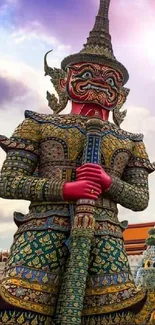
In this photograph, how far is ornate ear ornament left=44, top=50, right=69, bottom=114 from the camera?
15.5 feet

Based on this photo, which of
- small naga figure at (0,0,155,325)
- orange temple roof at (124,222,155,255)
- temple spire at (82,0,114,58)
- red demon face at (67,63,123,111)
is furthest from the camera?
orange temple roof at (124,222,155,255)

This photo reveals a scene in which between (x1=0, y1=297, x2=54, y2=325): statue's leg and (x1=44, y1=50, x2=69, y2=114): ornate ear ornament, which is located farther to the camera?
(x1=44, y1=50, x2=69, y2=114): ornate ear ornament

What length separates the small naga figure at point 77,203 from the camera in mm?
3674

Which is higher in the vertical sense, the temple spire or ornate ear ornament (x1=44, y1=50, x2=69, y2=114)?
the temple spire

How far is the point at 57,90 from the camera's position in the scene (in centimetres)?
476

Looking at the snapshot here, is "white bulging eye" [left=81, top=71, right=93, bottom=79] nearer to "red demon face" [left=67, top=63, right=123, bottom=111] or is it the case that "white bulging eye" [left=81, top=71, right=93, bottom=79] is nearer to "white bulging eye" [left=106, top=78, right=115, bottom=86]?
"red demon face" [left=67, top=63, right=123, bottom=111]

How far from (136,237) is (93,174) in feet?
48.8

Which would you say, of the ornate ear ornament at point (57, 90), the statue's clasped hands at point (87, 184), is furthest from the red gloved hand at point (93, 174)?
the ornate ear ornament at point (57, 90)

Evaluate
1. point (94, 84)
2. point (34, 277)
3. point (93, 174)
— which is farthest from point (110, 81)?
point (34, 277)

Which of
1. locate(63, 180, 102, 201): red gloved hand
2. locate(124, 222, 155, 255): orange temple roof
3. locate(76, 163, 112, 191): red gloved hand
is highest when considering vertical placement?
locate(124, 222, 155, 255): orange temple roof

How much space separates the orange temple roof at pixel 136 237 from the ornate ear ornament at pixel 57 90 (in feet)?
41.0

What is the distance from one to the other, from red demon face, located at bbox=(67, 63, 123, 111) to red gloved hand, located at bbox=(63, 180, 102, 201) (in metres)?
0.86

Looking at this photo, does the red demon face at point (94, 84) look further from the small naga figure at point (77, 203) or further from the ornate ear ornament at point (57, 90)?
the ornate ear ornament at point (57, 90)

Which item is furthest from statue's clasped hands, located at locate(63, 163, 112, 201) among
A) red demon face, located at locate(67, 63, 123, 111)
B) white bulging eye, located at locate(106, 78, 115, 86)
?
white bulging eye, located at locate(106, 78, 115, 86)
